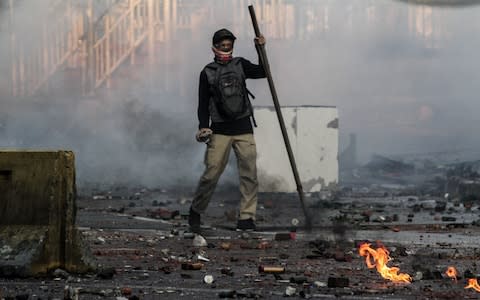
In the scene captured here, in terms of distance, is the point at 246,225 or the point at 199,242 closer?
the point at 199,242

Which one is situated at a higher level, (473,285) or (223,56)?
(223,56)

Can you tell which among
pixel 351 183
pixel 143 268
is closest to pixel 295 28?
pixel 351 183

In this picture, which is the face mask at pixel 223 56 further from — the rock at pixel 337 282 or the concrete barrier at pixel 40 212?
the rock at pixel 337 282

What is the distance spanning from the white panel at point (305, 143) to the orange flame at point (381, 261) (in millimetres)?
10665

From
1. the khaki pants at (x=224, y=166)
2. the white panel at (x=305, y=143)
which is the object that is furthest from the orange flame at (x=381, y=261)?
the white panel at (x=305, y=143)

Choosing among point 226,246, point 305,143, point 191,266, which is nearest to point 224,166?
point 226,246

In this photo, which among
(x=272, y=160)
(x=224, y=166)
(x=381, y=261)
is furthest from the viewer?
(x=272, y=160)

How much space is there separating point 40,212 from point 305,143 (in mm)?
13471

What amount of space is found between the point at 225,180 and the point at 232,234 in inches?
476

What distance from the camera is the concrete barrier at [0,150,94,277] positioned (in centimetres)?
843

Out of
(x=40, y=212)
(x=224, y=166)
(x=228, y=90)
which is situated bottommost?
(x=224, y=166)

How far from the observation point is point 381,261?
31.0 ft

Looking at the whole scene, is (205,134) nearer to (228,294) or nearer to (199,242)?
(199,242)

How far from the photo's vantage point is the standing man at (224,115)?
12.5 meters
